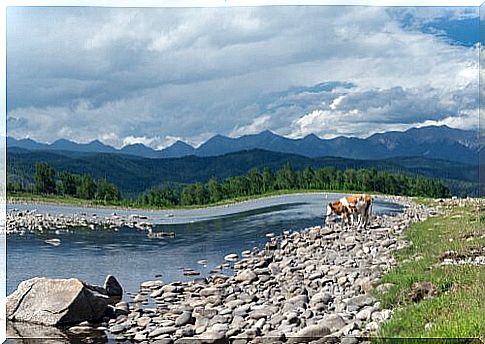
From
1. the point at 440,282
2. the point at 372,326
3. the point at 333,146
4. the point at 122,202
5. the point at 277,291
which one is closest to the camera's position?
the point at 372,326

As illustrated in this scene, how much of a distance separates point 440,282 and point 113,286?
2184 mm

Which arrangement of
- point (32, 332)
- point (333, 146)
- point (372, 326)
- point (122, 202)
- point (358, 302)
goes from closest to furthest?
point (372, 326), point (358, 302), point (32, 332), point (333, 146), point (122, 202)

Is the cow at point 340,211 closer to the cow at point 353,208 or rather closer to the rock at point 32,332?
the cow at point 353,208

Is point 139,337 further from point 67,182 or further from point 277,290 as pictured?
point 67,182

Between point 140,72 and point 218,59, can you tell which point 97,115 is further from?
point 218,59

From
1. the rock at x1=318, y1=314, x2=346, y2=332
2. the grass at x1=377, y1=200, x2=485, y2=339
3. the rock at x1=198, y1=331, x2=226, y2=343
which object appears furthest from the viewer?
the rock at x1=198, y1=331, x2=226, y2=343

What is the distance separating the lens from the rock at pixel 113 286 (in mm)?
6512

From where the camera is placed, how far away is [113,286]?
653cm

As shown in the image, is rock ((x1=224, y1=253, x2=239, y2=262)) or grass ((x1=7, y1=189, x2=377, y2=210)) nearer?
rock ((x1=224, y1=253, x2=239, y2=262))

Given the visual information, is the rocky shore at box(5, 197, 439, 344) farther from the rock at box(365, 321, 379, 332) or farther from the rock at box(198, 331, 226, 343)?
the rock at box(365, 321, 379, 332)

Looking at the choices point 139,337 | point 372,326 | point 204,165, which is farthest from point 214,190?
point 372,326

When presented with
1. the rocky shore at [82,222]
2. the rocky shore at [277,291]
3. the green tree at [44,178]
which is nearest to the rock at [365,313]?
the rocky shore at [277,291]

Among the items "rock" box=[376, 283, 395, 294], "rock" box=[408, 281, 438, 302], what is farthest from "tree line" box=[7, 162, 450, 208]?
"rock" box=[408, 281, 438, 302]

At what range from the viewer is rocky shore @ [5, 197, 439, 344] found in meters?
6.29
